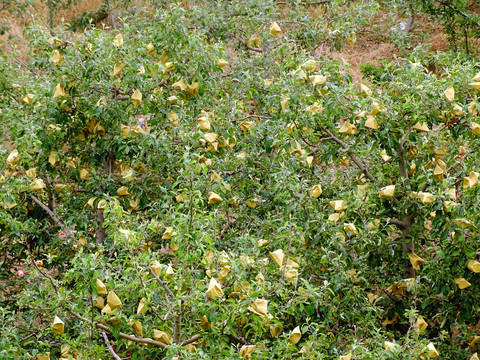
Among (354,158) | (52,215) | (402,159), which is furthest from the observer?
(52,215)

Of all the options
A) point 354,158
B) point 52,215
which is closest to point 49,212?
point 52,215

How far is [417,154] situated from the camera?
3.21m

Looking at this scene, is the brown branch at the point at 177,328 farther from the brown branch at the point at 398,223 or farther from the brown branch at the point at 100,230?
the brown branch at the point at 100,230

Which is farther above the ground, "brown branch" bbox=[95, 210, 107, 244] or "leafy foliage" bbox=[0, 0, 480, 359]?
"leafy foliage" bbox=[0, 0, 480, 359]

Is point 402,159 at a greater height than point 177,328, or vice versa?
point 402,159

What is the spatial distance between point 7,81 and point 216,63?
5.76ft

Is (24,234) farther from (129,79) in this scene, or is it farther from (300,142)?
(300,142)

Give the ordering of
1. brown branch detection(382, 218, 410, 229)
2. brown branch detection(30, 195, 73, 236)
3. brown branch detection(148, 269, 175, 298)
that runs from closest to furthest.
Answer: brown branch detection(148, 269, 175, 298) < brown branch detection(382, 218, 410, 229) < brown branch detection(30, 195, 73, 236)

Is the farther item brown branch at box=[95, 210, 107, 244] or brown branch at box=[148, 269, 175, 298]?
brown branch at box=[95, 210, 107, 244]

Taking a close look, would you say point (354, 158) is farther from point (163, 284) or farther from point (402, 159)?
point (163, 284)

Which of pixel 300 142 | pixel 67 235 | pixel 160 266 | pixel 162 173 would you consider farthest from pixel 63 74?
pixel 160 266

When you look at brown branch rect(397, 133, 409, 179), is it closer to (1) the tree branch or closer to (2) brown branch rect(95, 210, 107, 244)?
(2) brown branch rect(95, 210, 107, 244)

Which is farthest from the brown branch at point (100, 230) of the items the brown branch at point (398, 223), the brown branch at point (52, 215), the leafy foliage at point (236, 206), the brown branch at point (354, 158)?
the brown branch at point (398, 223)

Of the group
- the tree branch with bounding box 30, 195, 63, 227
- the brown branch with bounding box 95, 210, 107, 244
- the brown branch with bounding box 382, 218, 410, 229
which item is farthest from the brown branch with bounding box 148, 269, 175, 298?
the tree branch with bounding box 30, 195, 63, 227
